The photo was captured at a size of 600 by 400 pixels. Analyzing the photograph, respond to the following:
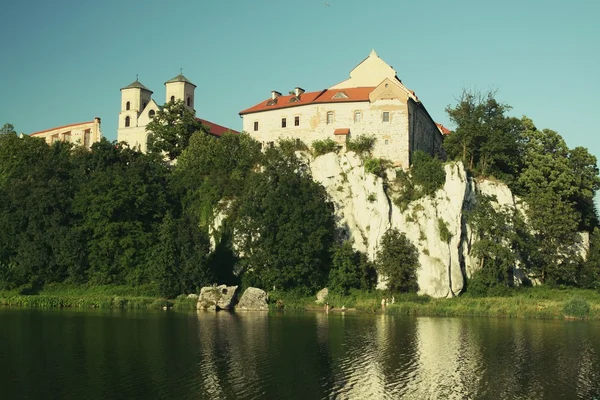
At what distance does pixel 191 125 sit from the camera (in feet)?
240

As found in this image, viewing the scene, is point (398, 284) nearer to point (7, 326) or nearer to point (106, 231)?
point (106, 231)

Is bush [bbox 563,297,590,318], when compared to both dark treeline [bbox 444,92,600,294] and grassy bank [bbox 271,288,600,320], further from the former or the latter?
dark treeline [bbox 444,92,600,294]

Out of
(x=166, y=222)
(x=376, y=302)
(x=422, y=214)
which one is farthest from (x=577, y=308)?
(x=166, y=222)

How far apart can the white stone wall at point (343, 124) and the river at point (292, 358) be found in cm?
2210

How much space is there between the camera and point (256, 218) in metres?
57.0

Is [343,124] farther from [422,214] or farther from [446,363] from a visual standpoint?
[446,363]

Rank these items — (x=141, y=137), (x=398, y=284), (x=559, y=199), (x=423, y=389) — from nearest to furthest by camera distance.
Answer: (x=423, y=389), (x=398, y=284), (x=559, y=199), (x=141, y=137)

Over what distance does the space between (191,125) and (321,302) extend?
1111 inches

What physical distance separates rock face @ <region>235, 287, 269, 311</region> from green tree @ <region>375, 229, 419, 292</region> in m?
9.95

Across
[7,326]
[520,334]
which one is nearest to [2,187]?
[7,326]

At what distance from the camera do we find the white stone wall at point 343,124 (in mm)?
63250

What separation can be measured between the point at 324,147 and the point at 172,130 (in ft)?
59.2

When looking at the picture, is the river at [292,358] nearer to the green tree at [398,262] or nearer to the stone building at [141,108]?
the green tree at [398,262]

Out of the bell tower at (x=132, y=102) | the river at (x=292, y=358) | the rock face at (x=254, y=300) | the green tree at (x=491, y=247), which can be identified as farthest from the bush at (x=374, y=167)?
the bell tower at (x=132, y=102)
